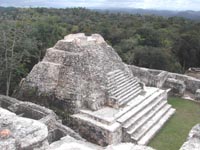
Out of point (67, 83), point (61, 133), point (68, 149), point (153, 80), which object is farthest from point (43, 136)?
point (153, 80)

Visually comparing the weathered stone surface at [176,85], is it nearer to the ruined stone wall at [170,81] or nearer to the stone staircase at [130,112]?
the ruined stone wall at [170,81]

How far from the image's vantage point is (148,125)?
419 inches

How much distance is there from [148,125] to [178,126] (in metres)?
1.63

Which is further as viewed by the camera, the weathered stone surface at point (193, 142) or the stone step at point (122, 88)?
the stone step at point (122, 88)

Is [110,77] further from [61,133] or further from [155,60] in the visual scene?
[155,60]

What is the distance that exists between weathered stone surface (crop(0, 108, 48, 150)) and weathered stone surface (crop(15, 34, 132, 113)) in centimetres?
589

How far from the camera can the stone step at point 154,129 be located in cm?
973

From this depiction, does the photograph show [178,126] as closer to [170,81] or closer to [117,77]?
[117,77]

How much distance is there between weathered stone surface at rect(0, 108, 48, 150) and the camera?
160 inches

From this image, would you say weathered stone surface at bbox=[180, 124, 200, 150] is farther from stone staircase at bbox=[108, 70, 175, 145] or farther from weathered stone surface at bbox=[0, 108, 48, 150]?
stone staircase at bbox=[108, 70, 175, 145]

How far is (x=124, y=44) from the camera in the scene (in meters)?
26.8

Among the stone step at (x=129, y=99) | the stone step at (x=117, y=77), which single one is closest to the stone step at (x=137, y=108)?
the stone step at (x=129, y=99)

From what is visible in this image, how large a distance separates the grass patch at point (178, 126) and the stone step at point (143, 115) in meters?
0.80

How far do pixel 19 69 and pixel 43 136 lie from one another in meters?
10.8
